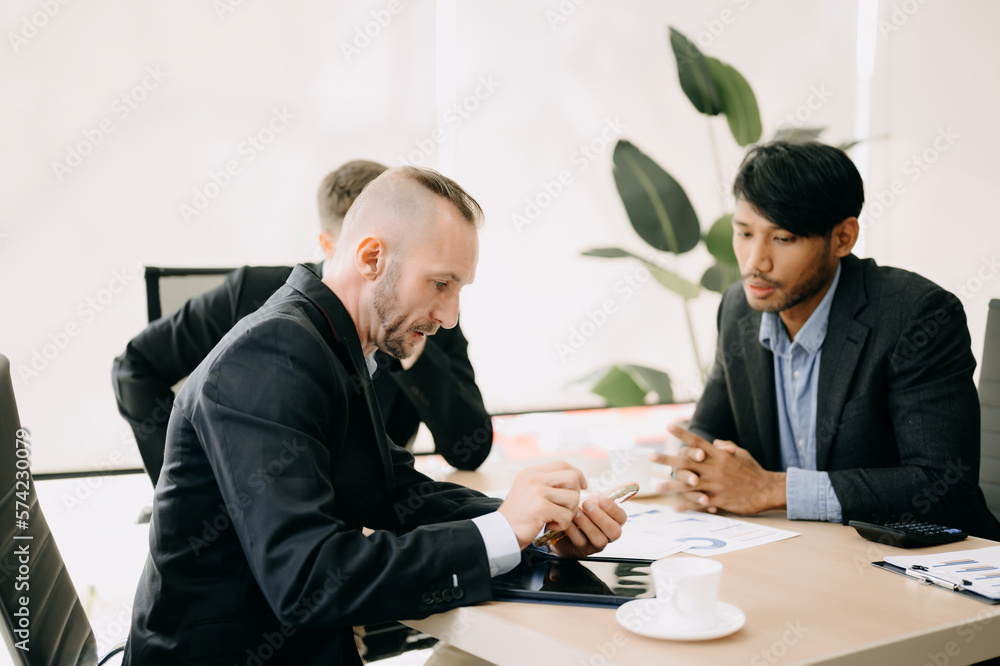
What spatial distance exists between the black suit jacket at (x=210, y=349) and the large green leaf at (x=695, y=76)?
4.58 ft

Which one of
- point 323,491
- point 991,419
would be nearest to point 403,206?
point 323,491

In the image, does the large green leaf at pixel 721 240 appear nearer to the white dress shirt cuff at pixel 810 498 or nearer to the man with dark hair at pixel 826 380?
the man with dark hair at pixel 826 380

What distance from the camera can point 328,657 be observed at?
115 cm

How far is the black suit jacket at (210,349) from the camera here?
211 centimetres

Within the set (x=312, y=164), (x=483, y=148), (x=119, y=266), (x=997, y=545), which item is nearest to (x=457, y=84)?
(x=483, y=148)

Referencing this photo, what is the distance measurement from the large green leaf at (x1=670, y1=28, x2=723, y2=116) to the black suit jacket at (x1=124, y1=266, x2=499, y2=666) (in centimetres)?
211

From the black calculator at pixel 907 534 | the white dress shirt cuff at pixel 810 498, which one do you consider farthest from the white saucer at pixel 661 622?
the white dress shirt cuff at pixel 810 498

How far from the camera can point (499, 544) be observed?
1.11 metres

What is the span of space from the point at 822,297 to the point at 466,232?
1.03 m

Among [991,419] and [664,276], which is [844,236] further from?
[664,276]

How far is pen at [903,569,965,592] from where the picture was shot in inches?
44.0

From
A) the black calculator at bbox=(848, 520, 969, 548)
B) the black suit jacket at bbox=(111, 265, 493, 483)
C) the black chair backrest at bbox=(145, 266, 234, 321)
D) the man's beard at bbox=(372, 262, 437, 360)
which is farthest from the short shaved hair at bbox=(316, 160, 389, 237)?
the black calculator at bbox=(848, 520, 969, 548)

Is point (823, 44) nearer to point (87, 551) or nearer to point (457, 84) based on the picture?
point (457, 84)

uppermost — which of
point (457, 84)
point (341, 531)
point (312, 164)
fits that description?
point (457, 84)
